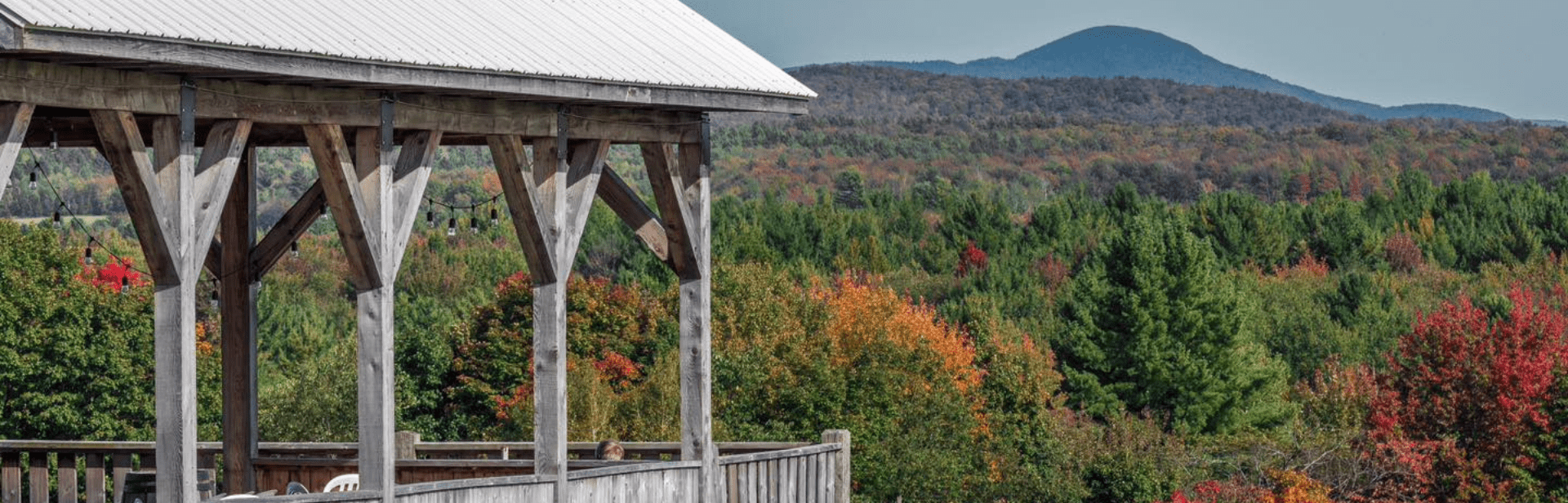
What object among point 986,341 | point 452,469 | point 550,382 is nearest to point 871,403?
point 986,341

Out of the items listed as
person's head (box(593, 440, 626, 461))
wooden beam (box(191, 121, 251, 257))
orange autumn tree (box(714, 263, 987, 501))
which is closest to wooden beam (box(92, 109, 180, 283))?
wooden beam (box(191, 121, 251, 257))

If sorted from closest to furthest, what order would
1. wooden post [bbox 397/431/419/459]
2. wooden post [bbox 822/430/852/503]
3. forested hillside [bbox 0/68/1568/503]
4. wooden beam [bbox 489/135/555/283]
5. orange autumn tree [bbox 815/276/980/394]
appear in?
wooden beam [bbox 489/135/555/283] < wooden post [bbox 397/431/419/459] < wooden post [bbox 822/430/852/503] < forested hillside [bbox 0/68/1568/503] < orange autumn tree [bbox 815/276/980/394]

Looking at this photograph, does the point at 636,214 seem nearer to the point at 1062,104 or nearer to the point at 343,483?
the point at 343,483

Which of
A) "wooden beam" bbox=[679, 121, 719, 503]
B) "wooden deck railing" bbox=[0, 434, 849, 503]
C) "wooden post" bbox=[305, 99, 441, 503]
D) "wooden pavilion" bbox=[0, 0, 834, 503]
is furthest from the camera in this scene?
"wooden beam" bbox=[679, 121, 719, 503]

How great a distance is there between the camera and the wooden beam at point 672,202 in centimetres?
1593

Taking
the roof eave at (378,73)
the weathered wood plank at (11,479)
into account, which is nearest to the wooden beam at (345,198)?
the roof eave at (378,73)

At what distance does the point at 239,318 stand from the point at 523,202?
2.78 meters

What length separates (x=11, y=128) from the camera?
34.7 ft

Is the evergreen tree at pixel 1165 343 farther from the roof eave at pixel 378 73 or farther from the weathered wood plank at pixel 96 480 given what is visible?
the weathered wood plank at pixel 96 480

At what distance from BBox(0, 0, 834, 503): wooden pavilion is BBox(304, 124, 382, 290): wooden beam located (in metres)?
0.01

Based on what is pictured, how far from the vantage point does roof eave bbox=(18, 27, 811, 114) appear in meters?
10.2

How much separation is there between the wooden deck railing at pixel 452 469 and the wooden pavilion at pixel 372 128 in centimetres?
24

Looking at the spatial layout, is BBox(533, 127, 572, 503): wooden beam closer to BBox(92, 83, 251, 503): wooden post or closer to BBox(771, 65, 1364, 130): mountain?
BBox(92, 83, 251, 503): wooden post

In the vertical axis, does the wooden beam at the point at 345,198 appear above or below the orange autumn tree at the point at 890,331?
above
